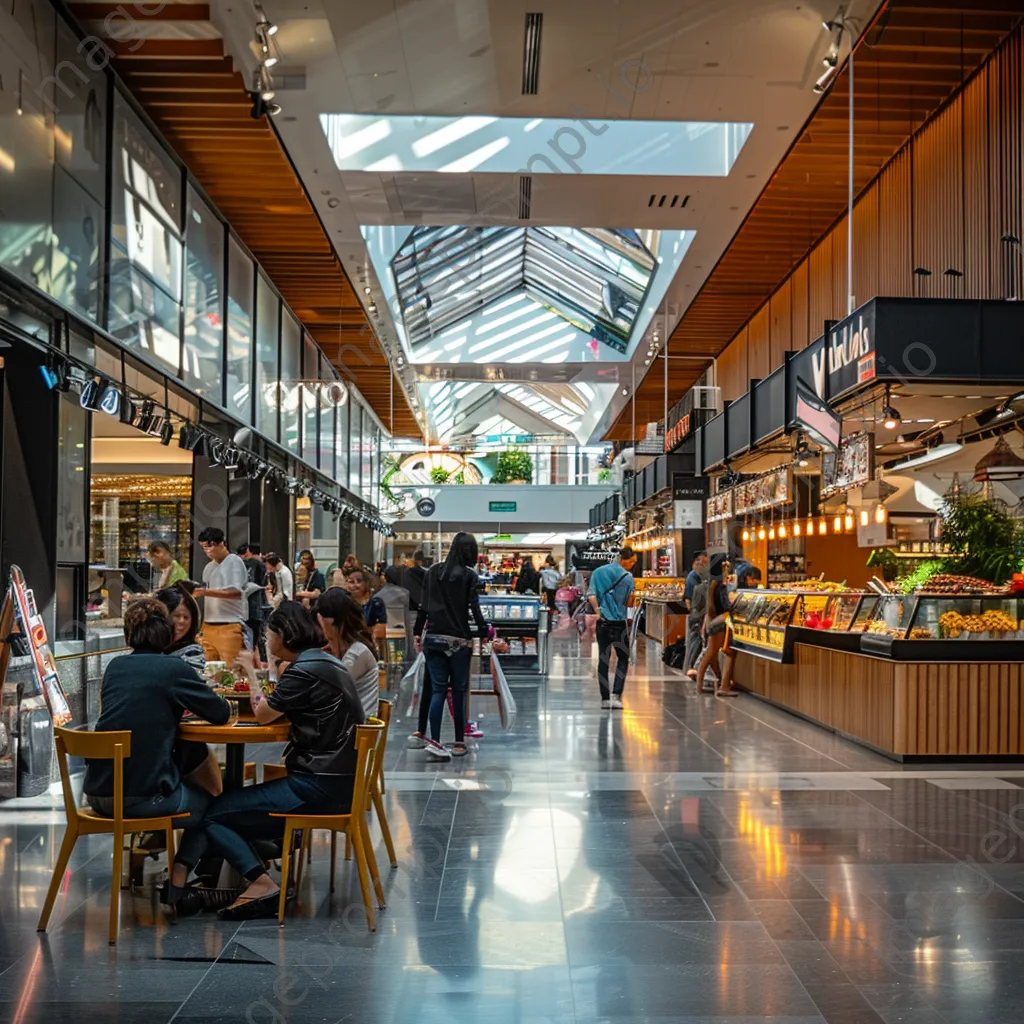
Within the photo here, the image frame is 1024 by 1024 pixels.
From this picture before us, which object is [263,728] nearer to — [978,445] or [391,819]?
[391,819]

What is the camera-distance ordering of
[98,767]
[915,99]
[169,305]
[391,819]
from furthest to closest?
[169,305] < [915,99] < [391,819] < [98,767]

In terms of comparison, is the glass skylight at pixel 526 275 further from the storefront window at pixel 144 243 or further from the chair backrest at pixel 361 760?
the chair backrest at pixel 361 760

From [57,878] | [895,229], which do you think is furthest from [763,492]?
[57,878]

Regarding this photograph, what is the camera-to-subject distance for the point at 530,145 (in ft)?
35.9

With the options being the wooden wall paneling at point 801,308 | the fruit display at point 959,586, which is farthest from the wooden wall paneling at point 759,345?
the fruit display at point 959,586

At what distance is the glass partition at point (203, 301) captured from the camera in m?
11.3

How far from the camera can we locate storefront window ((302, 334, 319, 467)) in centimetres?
1815

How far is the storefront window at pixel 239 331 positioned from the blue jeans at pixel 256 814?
29.2 ft

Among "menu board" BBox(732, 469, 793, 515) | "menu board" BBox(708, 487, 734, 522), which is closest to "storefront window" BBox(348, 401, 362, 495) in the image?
"menu board" BBox(708, 487, 734, 522)

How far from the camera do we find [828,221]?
13.0m

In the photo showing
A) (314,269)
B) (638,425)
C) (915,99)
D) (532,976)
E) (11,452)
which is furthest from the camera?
(638,425)

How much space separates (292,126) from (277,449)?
6590 mm

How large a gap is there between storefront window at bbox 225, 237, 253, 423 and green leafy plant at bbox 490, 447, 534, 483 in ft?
91.0

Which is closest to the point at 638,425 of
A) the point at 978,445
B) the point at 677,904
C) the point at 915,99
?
the point at 978,445
